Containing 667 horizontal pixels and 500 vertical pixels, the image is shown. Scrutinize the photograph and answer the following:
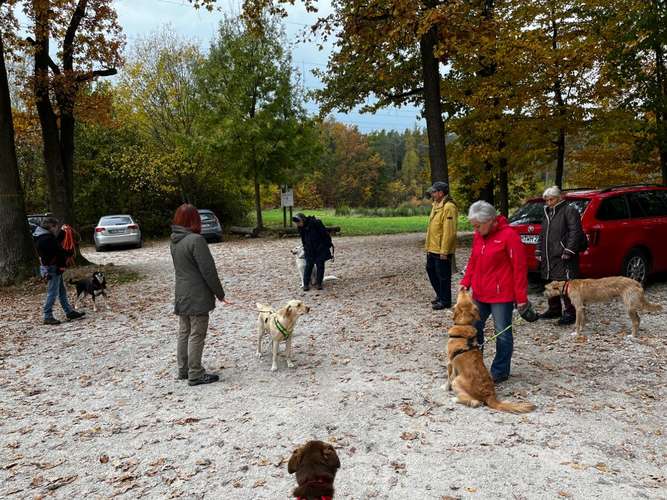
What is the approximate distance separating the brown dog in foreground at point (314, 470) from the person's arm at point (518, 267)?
2706 millimetres

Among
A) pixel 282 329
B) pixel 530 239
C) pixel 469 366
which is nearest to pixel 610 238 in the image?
pixel 530 239

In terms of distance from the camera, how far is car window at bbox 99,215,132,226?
2119 centimetres

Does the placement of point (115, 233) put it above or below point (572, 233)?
below

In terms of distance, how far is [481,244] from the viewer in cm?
475

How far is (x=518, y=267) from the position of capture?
4.48 m

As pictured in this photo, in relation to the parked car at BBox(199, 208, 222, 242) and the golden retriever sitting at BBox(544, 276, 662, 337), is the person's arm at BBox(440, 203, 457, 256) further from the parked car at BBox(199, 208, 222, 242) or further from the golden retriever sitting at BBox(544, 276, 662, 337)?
the parked car at BBox(199, 208, 222, 242)

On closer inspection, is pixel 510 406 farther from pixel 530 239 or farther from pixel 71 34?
pixel 71 34

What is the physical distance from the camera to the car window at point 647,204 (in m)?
7.95

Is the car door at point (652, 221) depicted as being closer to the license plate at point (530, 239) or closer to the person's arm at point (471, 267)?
the license plate at point (530, 239)

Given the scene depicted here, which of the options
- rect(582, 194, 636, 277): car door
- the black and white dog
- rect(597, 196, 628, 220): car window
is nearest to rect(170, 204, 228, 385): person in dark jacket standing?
the black and white dog

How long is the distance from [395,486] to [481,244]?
101 inches

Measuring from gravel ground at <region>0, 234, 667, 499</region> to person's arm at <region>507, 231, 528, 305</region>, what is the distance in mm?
1058

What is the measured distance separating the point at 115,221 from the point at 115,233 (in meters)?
0.84

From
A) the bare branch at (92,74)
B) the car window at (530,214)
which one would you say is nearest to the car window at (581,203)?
the car window at (530,214)
